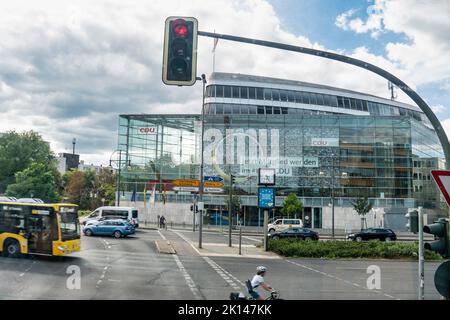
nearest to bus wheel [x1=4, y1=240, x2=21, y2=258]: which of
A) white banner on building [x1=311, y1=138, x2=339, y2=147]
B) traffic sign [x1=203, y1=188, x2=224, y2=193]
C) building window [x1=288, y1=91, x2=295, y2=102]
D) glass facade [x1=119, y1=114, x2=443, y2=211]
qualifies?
glass facade [x1=119, y1=114, x2=443, y2=211]

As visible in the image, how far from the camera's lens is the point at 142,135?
177 ft

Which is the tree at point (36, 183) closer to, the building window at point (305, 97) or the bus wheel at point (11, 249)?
the bus wheel at point (11, 249)

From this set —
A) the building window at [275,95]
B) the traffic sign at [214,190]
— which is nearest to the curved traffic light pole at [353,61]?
the traffic sign at [214,190]

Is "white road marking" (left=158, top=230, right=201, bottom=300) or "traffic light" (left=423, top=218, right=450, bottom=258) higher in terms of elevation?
"traffic light" (left=423, top=218, right=450, bottom=258)

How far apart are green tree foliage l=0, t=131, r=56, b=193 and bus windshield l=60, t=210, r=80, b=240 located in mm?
4593

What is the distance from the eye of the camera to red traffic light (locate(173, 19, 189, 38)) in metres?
6.19

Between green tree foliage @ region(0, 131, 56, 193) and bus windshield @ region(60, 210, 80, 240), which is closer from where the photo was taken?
green tree foliage @ region(0, 131, 56, 193)

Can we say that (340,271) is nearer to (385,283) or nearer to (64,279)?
(385,283)

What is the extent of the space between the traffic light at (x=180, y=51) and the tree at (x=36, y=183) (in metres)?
7.26

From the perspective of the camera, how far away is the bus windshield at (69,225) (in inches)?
642

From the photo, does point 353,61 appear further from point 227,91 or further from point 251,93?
point 227,91

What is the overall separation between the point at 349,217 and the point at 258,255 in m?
31.6

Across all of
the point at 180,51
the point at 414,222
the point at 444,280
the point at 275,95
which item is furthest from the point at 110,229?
A: the point at 275,95

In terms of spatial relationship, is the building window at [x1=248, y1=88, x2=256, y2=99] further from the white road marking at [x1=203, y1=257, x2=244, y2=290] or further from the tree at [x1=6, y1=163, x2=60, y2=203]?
the tree at [x1=6, y1=163, x2=60, y2=203]
